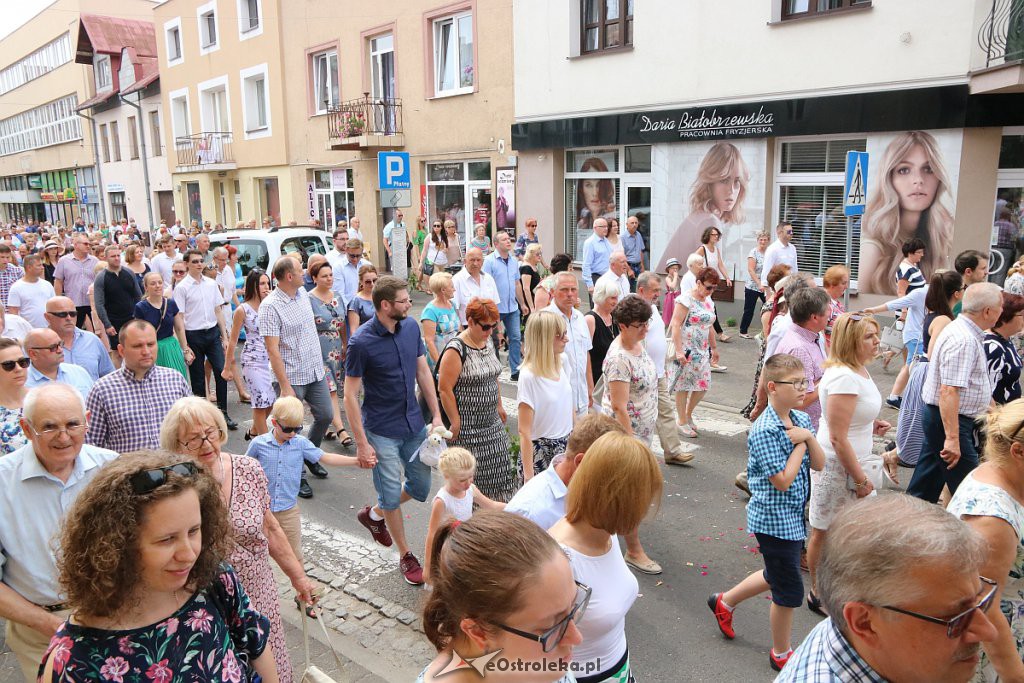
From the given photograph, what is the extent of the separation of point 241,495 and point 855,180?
8468mm

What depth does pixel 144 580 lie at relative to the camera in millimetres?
2115

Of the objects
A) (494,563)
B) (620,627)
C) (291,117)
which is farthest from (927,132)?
(291,117)

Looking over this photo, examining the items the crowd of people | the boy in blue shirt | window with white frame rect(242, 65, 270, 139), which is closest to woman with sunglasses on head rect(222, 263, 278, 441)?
the crowd of people

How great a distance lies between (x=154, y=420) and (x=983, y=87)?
11008 mm

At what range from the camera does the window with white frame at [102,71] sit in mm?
37531

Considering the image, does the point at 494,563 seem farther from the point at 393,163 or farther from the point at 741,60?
the point at 741,60

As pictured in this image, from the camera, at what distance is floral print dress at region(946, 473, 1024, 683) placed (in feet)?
8.57

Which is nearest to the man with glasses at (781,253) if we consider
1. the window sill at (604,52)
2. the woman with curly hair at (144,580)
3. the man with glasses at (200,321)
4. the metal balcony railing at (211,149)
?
the window sill at (604,52)

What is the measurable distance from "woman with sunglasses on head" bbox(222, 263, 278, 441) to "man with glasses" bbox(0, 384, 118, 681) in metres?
3.67

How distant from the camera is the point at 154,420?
4.30 metres

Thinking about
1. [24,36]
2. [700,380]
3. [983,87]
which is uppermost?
[24,36]

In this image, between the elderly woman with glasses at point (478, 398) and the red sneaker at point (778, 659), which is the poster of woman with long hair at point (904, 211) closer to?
the elderly woman with glasses at point (478, 398)

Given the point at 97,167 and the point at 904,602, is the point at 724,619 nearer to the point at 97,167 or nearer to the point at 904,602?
the point at 904,602

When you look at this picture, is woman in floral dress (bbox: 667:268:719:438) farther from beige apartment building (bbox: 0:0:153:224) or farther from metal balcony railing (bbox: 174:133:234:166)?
beige apartment building (bbox: 0:0:153:224)
